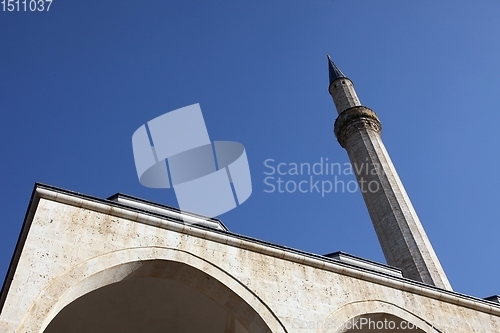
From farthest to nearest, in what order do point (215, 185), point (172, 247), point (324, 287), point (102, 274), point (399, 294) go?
point (215, 185) → point (399, 294) → point (324, 287) → point (172, 247) → point (102, 274)

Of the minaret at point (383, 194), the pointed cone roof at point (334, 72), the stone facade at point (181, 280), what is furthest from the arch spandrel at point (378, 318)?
the pointed cone roof at point (334, 72)

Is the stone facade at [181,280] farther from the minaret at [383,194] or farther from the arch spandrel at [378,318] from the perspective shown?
the minaret at [383,194]

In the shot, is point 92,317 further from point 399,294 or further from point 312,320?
point 399,294

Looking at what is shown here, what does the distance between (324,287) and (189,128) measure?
117 inches

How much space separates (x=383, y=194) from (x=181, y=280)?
7.03 metres

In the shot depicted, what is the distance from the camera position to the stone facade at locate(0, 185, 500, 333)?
5070mm

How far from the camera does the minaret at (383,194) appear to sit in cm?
1071

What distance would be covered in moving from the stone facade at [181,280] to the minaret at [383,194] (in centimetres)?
328

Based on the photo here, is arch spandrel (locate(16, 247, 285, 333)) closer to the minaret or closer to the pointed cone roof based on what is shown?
the minaret

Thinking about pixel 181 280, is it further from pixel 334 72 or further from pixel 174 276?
pixel 334 72

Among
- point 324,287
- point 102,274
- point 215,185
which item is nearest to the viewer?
point 102,274

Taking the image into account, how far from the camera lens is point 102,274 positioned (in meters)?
5.36

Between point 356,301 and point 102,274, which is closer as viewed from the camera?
point 102,274

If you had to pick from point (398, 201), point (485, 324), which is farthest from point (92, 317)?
point (398, 201)
